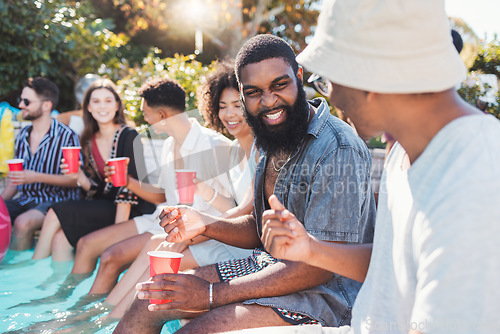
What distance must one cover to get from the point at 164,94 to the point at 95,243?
5.74 ft

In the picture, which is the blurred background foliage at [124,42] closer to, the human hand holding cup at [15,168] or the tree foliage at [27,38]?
the tree foliage at [27,38]

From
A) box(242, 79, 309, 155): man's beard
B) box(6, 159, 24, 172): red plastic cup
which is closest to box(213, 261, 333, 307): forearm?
box(242, 79, 309, 155): man's beard

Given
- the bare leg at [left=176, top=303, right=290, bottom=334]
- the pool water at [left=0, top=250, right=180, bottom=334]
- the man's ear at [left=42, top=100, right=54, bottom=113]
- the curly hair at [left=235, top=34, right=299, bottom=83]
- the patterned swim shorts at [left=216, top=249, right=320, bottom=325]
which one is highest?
the man's ear at [left=42, top=100, right=54, bottom=113]

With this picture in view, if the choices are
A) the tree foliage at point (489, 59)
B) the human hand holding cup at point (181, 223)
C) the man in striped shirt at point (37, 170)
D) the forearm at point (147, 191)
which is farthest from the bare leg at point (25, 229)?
the tree foliage at point (489, 59)

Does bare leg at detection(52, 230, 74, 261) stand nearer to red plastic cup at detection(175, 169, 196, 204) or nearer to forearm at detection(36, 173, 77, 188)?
forearm at detection(36, 173, 77, 188)

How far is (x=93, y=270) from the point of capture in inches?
184

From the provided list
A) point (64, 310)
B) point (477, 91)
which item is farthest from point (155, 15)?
point (64, 310)

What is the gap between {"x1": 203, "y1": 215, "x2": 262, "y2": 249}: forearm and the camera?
9.27ft

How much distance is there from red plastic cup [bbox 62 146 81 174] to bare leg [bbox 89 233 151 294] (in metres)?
1.11

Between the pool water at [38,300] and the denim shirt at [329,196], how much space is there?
1404 mm

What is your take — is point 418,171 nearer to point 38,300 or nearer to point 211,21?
point 38,300

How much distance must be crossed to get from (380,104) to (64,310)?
11.5 feet

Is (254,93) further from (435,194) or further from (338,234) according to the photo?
(435,194)

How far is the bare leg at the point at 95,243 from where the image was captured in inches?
180
